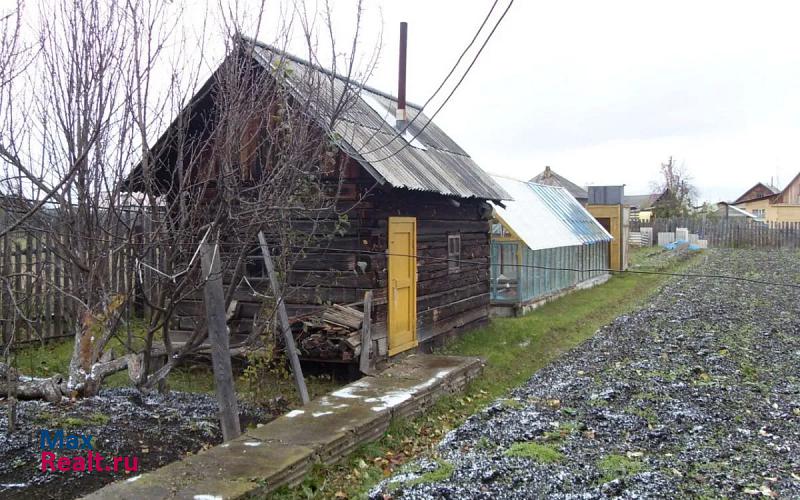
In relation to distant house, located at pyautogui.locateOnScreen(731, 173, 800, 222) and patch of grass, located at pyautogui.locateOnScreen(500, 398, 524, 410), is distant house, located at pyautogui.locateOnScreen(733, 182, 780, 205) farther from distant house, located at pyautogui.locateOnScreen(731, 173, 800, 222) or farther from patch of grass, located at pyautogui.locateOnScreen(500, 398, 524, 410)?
patch of grass, located at pyautogui.locateOnScreen(500, 398, 524, 410)

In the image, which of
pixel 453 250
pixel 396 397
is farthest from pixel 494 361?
pixel 396 397

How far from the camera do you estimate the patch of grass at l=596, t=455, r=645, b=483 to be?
17.4ft

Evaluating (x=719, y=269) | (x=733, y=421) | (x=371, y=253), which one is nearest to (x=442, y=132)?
(x=371, y=253)

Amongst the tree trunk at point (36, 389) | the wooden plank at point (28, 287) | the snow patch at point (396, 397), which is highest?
the wooden plank at point (28, 287)

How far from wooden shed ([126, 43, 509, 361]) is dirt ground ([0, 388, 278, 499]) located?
1199 mm

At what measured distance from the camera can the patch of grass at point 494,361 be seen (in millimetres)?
5789

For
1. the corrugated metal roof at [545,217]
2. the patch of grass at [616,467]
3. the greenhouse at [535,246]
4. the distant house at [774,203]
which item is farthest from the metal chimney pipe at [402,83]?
the distant house at [774,203]

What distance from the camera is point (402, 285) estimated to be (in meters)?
10.3

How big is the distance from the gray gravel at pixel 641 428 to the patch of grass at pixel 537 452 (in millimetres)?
20

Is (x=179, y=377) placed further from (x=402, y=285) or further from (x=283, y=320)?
(x=402, y=285)

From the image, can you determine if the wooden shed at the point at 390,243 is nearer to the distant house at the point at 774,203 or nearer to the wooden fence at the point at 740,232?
the wooden fence at the point at 740,232

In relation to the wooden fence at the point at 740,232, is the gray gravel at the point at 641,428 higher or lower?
lower

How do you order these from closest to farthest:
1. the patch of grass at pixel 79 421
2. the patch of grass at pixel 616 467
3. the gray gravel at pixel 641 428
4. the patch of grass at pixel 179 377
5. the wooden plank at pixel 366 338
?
the gray gravel at pixel 641 428
the patch of grass at pixel 616 467
the patch of grass at pixel 79 421
the patch of grass at pixel 179 377
the wooden plank at pixel 366 338

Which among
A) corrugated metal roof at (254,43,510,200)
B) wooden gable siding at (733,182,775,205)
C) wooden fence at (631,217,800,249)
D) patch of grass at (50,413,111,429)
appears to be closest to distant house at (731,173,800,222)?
wooden gable siding at (733,182,775,205)
